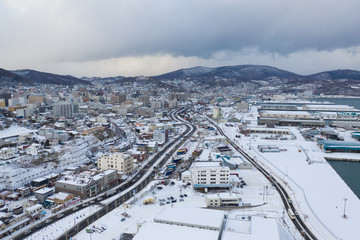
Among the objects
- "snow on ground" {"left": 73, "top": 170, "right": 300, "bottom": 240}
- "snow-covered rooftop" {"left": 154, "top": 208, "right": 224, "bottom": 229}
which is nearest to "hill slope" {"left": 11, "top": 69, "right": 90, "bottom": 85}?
"snow on ground" {"left": 73, "top": 170, "right": 300, "bottom": 240}

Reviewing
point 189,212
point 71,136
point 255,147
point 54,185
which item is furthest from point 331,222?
point 71,136

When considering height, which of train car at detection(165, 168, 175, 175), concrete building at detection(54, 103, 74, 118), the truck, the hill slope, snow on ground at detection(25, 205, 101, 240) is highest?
the hill slope

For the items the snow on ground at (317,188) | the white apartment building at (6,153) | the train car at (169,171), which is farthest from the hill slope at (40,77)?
the train car at (169,171)

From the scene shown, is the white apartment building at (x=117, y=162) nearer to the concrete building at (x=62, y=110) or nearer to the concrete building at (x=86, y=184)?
the concrete building at (x=86, y=184)

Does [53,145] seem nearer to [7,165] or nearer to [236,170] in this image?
[7,165]

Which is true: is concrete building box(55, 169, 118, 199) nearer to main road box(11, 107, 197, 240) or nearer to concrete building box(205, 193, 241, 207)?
main road box(11, 107, 197, 240)
